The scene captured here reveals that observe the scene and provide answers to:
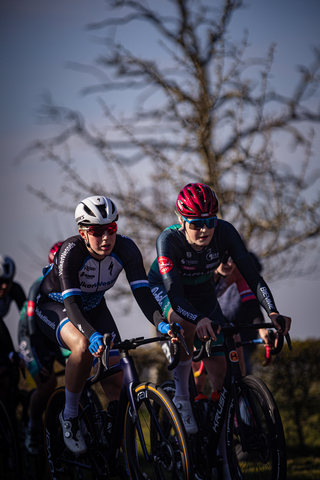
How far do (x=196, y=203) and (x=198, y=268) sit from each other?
2.05 feet

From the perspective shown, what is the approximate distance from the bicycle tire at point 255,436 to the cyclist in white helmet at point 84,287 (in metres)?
0.95

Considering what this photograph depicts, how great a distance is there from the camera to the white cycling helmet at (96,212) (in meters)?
3.85

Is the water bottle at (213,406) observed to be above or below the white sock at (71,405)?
below

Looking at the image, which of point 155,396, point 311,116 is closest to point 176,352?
point 155,396

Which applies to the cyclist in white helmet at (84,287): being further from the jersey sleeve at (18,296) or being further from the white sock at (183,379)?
the jersey sleeve at (18,296)

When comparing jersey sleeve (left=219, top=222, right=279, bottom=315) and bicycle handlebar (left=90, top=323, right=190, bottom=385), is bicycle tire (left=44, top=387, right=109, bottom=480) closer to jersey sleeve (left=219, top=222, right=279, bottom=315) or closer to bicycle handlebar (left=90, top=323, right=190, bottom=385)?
bicycle handlebar (left=90, top=323, right=190, bottom=385)

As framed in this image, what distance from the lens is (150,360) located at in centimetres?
828

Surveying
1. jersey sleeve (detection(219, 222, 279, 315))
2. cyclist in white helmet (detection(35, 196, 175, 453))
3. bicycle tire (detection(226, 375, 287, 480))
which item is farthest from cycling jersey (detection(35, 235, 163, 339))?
bicycle tire (detection(226, 375, 287, 480))

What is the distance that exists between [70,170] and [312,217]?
464 centimetres

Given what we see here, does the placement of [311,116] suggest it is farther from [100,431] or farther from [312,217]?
[100,431]

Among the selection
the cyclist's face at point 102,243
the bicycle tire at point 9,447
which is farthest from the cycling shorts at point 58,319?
the bicycle tire at point 9,447

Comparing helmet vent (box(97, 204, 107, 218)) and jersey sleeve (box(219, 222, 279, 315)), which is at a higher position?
helmet vent (box(97, 204, 107, 218))

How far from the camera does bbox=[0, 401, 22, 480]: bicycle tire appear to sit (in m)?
4.54

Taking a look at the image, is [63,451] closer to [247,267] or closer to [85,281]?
[85,281]
